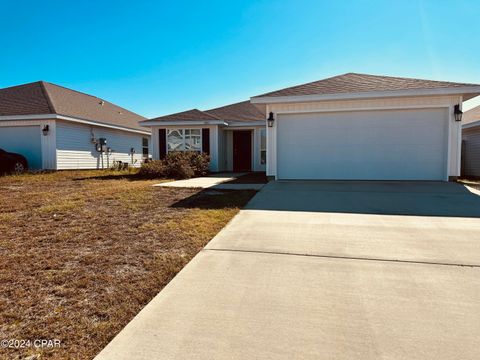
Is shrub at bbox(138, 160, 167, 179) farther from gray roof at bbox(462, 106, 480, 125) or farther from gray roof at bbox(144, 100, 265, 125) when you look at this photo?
gray roof at bbox(462, 106, 480, 125)

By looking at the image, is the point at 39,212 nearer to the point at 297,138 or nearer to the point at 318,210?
the point at 318,210

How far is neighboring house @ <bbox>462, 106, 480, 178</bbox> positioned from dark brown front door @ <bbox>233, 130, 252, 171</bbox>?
33.7 ft

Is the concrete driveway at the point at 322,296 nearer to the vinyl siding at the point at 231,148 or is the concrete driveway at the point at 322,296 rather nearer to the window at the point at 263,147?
the window at the point at 263,147

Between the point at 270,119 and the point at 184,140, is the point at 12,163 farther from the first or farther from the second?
the point at 270,119

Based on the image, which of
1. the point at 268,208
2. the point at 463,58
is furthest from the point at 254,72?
the point at 268,208

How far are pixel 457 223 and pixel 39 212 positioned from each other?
7.37 meters

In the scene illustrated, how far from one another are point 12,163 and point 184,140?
7.85 meters

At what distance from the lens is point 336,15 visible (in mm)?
8570

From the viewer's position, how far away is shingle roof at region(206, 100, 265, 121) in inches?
600

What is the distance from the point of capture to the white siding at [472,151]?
12.7m

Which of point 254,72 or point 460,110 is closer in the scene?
point 460,110

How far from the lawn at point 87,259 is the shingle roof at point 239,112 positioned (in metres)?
9.58

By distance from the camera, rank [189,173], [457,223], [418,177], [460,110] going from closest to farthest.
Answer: [457,223], [460,110], [418,177], [189,173]

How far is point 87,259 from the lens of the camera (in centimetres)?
316
